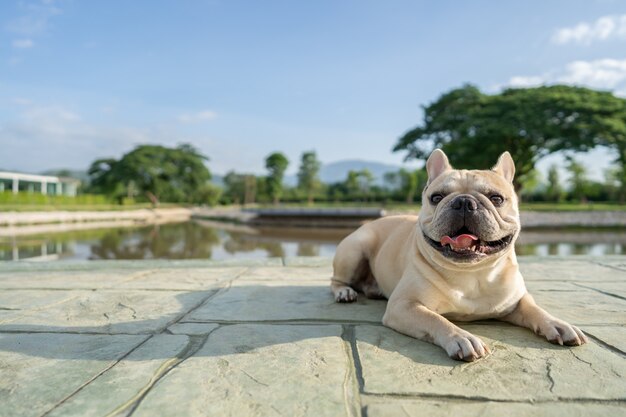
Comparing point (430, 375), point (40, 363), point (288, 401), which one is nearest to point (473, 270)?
point (430, 375)

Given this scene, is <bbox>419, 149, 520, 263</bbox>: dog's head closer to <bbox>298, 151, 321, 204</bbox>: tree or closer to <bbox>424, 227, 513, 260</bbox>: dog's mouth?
<bbox>424, 227, 513, 260</bbox>: dog's mouth

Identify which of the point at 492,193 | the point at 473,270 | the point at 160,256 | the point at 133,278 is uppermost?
the point at 492,193

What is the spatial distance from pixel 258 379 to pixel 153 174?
5575 cm

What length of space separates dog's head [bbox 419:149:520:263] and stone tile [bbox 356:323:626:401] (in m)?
0.52

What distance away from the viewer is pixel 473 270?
2.37m

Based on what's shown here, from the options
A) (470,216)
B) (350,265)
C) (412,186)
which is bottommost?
(350,265)

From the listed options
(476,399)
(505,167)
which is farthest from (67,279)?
(505,167)

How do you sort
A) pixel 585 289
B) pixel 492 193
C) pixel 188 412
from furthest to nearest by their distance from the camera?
pixel 585 289 → pixel 492 193 → pixel 188 412

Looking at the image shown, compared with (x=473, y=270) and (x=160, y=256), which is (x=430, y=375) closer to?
(x=473, y=270)

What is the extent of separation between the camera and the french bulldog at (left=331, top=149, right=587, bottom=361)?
2143mm

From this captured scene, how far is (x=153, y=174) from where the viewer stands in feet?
174

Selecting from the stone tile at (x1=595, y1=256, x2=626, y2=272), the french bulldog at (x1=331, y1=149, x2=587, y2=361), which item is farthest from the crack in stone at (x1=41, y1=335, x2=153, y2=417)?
the stone tile at (x1=595, y1=256, x2=626, y2=272)

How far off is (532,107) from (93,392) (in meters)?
29.0

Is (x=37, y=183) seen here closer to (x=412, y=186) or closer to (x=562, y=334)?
(x=412, y=186)
